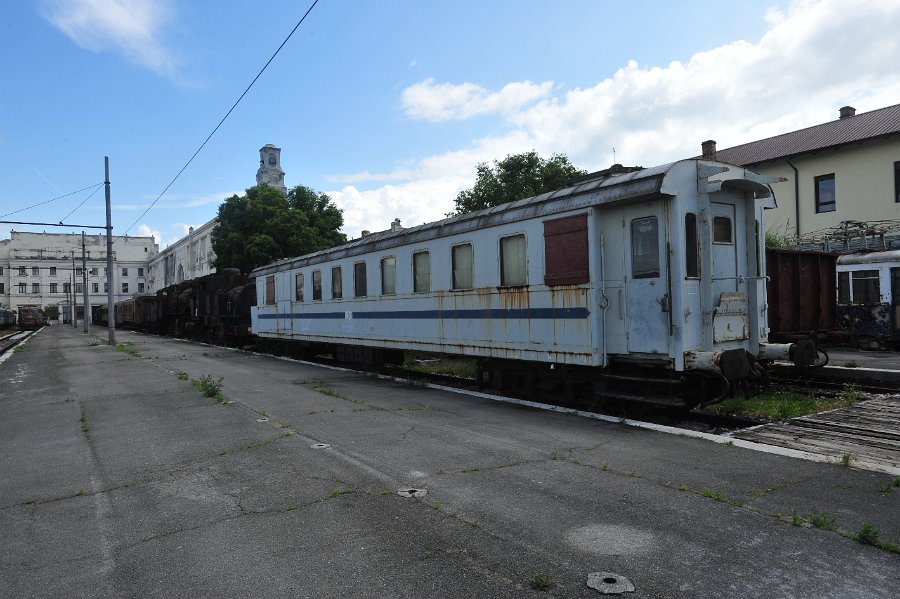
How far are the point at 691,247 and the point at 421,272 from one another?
224 inches

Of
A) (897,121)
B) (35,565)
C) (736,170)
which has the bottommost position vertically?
(35,565)

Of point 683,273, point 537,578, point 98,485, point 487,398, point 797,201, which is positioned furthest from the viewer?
point 797,201

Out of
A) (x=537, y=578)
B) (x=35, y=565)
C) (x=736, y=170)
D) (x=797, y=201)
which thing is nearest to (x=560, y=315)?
(x=736, y=170)

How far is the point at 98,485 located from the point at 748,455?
6.02 meters

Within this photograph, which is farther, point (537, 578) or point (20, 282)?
point (20, 282)

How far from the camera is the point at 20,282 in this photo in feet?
303

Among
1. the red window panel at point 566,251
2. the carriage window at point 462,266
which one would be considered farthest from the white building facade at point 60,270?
the red window panel at point 566,251

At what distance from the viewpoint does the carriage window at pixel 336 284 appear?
611 inches

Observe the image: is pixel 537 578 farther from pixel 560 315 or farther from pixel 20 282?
pixel 20 282

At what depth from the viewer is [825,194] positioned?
90.1 feet

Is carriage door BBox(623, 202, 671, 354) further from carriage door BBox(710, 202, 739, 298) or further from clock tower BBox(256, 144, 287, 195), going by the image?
clock tower BBox(256, 144, 287, 195)

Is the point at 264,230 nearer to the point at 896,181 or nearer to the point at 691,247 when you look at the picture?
the point at 896,181

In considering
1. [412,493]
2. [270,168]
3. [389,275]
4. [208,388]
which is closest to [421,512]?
[412,493]

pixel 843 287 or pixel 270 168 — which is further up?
pixel 270 168
